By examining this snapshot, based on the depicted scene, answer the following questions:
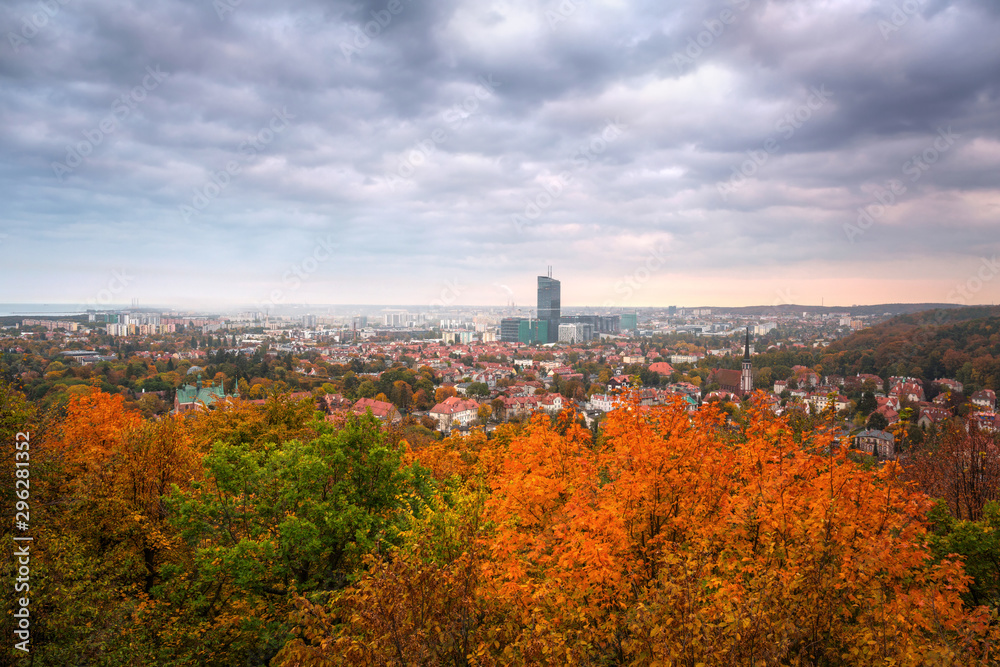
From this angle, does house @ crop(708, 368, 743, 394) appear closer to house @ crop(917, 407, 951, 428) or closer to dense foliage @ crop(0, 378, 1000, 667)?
house @ crop(917, 407, 951, 428)

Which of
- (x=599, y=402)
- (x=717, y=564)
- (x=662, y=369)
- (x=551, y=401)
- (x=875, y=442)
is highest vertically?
(x=717, y=564)

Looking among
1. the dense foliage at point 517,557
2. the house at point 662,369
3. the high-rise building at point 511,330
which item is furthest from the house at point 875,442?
the high-rise building at point 511,330

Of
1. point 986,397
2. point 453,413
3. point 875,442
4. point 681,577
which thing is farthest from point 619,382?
point 681,577

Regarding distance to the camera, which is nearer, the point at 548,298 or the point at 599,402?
the point at 599,402

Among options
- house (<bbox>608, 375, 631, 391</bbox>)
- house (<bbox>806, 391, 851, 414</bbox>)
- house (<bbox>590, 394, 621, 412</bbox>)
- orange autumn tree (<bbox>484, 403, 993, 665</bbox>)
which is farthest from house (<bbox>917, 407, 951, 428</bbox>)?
orange autumn tree (<bbox>484, 403, 993, 665</bbox>)

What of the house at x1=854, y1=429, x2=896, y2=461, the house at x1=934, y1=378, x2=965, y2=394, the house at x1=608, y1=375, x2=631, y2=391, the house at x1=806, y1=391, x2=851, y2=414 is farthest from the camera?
the house at x1=934, y1=378, x2=965, y2=394

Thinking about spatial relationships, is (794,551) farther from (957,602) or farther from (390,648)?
(390,648)

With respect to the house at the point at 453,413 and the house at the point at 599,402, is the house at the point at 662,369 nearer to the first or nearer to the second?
the house at the point at 599,402

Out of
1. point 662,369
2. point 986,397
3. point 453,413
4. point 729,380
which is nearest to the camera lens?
point 986,397

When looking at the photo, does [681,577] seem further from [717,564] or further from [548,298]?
[548,298]
